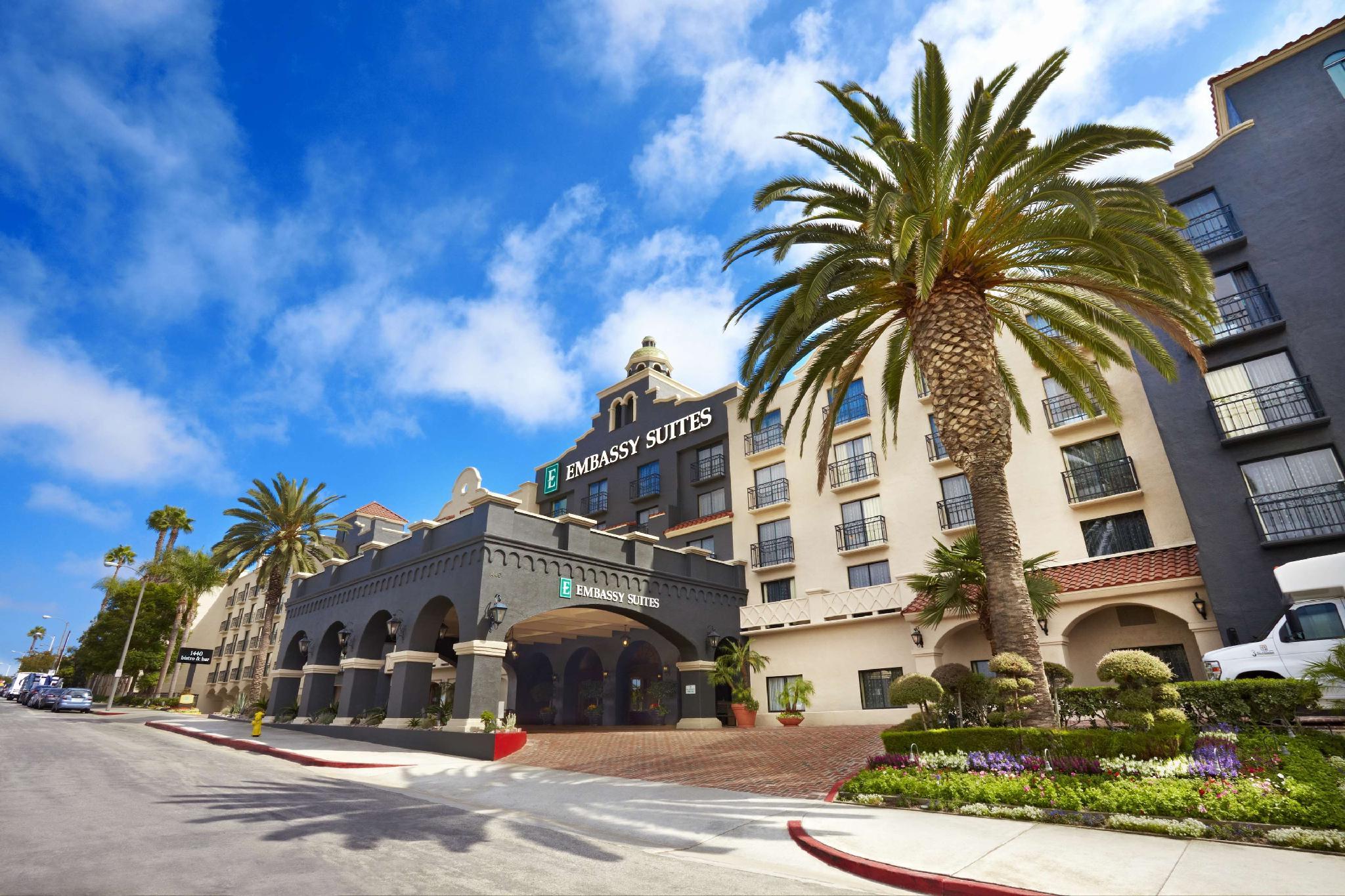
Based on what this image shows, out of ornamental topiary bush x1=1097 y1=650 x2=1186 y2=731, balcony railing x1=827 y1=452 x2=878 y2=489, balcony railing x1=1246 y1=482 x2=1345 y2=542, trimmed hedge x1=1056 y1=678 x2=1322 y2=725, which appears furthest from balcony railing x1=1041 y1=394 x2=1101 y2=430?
ornamental topiary bush x1=1097 y1=650 x2=1186 y2=731

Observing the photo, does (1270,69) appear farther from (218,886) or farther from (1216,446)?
(218,886)

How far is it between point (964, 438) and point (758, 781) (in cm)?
811

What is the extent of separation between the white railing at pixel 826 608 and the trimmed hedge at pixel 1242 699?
10908mm

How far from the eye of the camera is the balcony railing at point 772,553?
28.8 m

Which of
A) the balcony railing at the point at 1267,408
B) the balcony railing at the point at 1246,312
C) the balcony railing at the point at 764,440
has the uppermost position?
the balcony railing at the point at 764,440

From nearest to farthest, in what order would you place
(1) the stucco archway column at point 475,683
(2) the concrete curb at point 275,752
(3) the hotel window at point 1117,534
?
(2) the concrete curb at point 275,752 < (1) the stucco archway column at point 475,683 < (3) the hotel window at point 1117,534

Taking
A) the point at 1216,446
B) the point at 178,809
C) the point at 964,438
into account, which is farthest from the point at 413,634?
the point at 1216,446

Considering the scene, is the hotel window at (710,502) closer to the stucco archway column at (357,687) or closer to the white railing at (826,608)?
the white railing at (826,608)

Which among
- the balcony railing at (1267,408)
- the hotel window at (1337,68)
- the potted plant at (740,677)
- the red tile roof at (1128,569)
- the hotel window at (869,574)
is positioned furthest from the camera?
the hotel window at (869,574)

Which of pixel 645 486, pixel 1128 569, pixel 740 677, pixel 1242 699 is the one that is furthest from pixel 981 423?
pixel 645 486

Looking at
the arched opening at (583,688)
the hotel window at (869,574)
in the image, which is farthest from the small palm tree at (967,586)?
the arched opening at (583,688)

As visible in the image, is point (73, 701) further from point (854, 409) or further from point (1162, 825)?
point (1162, 825)

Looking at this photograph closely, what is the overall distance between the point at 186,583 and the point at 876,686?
55416 millimetres

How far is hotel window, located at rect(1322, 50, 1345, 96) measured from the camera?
64.0 feet
